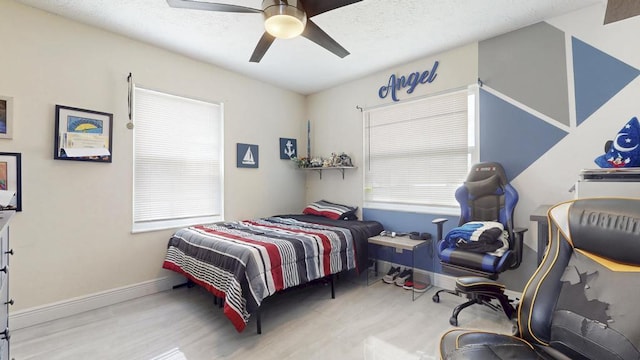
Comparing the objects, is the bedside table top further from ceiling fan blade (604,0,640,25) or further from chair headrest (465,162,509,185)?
ceiling fan blade (604,0,640,25)

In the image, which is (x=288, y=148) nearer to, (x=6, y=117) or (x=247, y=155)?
(x=247, y=155)

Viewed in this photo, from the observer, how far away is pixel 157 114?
3.13 m

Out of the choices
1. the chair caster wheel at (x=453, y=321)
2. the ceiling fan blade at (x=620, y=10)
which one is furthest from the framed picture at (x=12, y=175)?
the ceiling fan blade at (x=620, y=10)

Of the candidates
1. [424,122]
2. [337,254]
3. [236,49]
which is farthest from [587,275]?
[236,49]

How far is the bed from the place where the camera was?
209 cm

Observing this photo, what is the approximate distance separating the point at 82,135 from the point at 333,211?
9.30 ft

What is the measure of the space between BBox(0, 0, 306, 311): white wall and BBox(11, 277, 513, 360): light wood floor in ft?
1.24

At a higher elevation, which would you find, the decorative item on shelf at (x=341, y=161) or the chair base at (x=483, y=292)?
the decorative item on shelf at (x=341, y=161)

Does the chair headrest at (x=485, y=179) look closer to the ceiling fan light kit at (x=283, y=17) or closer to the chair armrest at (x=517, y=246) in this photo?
the chair armrest at (x=517, y=246)

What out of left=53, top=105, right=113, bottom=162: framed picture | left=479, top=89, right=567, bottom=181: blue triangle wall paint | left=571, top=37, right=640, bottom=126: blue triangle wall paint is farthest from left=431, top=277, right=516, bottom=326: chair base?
left=53, top=105, right=113, bottom=162: framed picture

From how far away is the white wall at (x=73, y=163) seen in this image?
2.31m

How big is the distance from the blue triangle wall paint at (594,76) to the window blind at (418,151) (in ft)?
2.97

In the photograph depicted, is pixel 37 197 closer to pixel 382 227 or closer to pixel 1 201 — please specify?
pixel 1 201

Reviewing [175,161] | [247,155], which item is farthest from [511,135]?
[175,161]
